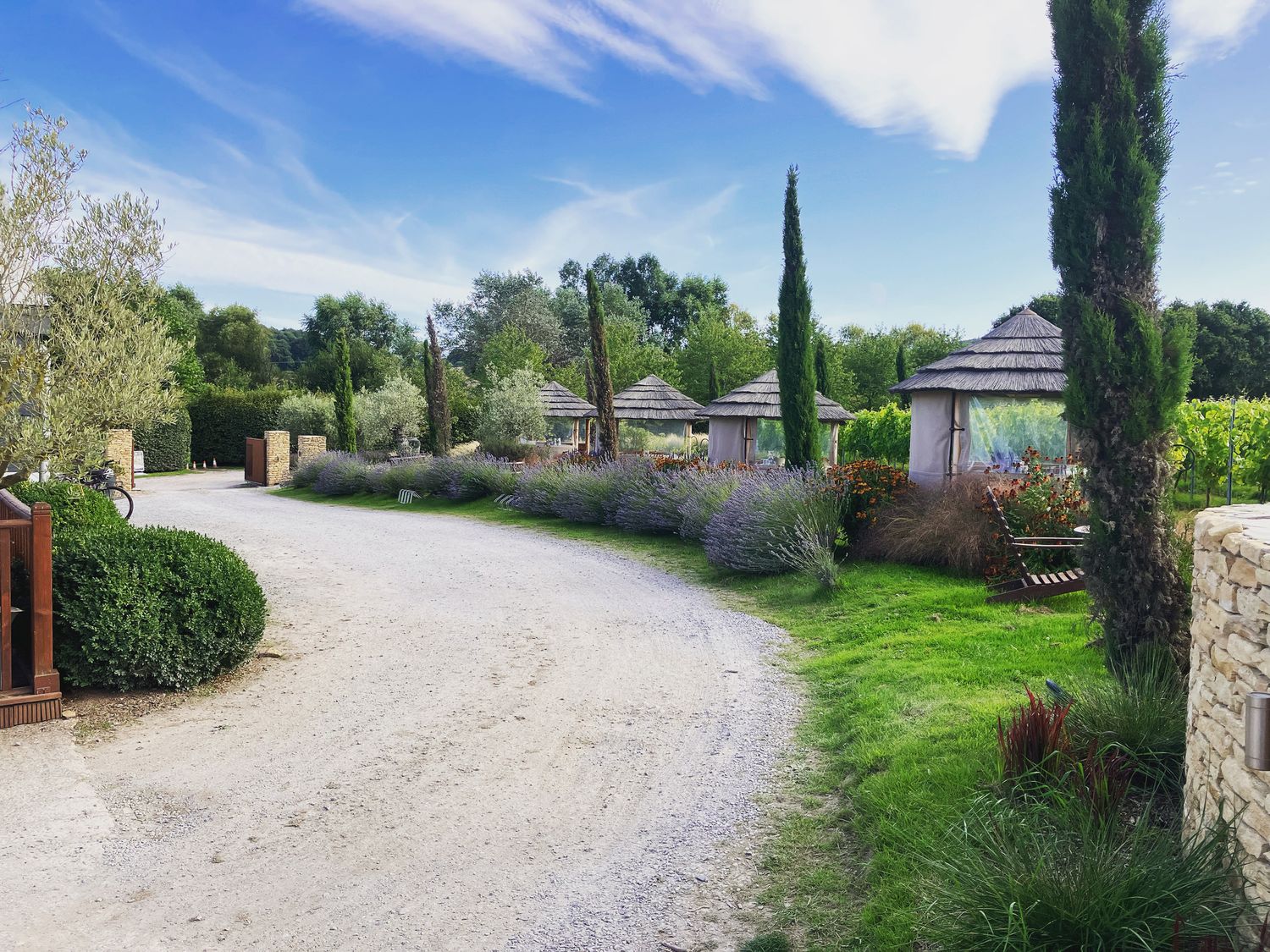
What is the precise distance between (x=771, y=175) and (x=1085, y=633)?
10322mm

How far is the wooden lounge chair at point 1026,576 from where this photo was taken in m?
8.13

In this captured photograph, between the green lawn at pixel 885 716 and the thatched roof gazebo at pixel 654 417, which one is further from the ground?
the thatched roof gazebo at pixel 654 417

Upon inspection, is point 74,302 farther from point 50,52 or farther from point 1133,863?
point 1133,863

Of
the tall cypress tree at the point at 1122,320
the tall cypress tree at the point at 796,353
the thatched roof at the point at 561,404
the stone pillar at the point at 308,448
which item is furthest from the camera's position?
the stone pillar at the point at 308,448

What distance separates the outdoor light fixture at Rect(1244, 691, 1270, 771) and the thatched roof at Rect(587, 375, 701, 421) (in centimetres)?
2137

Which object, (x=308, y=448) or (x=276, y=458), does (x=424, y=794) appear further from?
(x=276, y=458)

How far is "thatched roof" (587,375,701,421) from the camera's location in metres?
24.3

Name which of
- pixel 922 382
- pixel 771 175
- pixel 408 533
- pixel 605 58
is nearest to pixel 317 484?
pixel 408 533

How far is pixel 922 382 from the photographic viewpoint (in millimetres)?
13625

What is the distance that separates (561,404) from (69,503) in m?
18.4

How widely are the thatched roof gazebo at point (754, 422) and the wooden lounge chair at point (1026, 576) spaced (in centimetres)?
1104

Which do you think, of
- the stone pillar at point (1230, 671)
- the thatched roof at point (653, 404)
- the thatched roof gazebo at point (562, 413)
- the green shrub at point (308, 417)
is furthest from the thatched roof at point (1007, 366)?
the green shrub at point (308, 417)

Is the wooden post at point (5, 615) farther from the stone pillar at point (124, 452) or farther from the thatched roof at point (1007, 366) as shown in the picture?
the stone pillar at point (124, 452)

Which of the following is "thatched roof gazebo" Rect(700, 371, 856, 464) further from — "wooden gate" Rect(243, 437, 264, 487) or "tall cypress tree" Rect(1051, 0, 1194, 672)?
Result: "tall cypress tree" Rect(1051, 0, 1194, 672)
